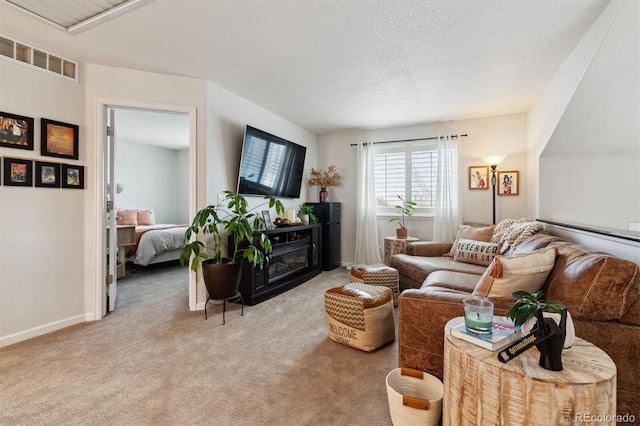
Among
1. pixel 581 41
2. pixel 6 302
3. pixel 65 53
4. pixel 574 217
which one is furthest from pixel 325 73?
pixel 6 302

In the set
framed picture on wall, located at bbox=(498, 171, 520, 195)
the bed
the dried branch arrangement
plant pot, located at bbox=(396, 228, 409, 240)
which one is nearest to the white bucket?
plant pot, located at bbox=(396, 228, 409, 240)

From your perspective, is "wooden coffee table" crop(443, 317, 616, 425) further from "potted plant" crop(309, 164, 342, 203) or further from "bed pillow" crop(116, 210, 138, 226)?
"bed pillow" crop(116, 210, 138, 226)

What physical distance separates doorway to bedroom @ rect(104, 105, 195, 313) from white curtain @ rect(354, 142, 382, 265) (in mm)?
2734

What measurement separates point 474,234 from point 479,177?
1163 mm

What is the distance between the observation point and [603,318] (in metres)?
A: 1.27

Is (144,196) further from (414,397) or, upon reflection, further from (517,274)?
(517,274)

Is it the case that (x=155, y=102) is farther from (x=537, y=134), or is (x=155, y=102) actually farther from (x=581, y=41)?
(x=537, y=134)

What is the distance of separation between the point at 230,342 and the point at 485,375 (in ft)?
6.24

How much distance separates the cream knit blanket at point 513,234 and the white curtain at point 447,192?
1.04 metres

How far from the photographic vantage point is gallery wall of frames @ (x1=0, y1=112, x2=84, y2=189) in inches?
88.7

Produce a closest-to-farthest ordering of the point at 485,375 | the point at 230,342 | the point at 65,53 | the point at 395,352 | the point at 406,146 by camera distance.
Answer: the point at 485,375
the point at 395,352
the point at 230,342
the point at 65,53
the point at 406,146

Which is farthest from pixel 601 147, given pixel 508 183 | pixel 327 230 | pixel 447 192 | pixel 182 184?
pixel 182 184

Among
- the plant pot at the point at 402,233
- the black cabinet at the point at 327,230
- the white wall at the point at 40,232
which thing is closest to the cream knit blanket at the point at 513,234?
the plant pot at the point at 402,233

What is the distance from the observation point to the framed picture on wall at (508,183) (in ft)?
13.3
